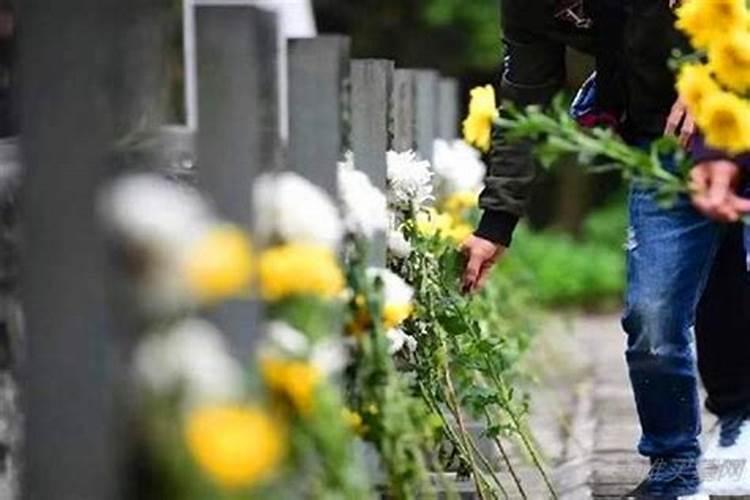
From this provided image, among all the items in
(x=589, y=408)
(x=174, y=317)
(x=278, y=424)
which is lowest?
(x=589, y=408)

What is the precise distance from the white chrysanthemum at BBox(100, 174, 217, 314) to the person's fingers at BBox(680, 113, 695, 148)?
2146 millimetres

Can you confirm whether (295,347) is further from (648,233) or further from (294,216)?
(648,233)

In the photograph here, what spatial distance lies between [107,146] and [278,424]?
1.53 ft

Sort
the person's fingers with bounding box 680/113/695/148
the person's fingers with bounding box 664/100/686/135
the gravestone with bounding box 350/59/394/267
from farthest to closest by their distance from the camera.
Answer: the gravestone with bounding box 350/59/394/267 → the person's fingers with bounding box 664/100/686/135 → the person's fingers with bounding box 680/113/695/148

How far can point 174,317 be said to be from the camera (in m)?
2.49

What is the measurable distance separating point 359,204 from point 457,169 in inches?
151

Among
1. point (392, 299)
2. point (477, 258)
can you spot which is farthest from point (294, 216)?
point (477, 258)

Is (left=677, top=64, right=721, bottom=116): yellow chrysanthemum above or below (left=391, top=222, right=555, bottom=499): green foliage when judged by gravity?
above

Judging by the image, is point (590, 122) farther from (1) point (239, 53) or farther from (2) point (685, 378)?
(1) point (239, 53)

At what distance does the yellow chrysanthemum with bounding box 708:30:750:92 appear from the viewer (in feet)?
11.6

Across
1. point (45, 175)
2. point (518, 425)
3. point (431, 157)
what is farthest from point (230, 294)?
point (431, 157)

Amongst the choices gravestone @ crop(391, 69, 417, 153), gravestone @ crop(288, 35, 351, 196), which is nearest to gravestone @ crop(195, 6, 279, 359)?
gravestone @ crop(288, 35, 351, 196)

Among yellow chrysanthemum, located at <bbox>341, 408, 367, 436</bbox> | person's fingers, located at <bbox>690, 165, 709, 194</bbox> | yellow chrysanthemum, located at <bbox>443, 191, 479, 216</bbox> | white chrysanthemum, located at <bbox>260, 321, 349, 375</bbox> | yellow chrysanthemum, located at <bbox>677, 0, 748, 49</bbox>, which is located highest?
yellow chrysanthemum, located at <bbox>677, 0, 748, 49</bbox>

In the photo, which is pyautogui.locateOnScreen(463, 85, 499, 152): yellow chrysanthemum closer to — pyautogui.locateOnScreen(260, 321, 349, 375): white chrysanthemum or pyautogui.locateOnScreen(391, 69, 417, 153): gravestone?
pyautogui.locateOnScreen(391, 69, 417, 153): gravestone
